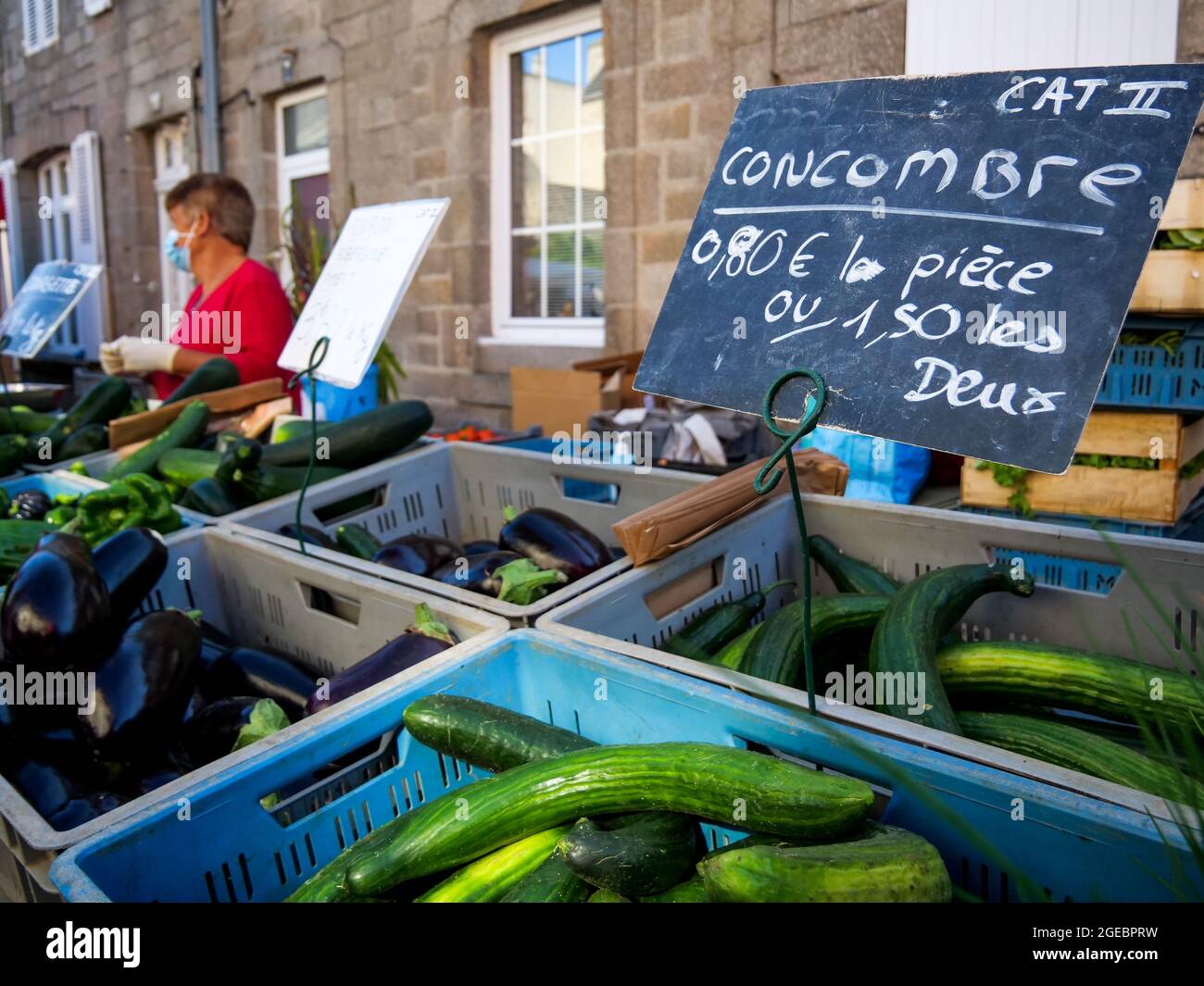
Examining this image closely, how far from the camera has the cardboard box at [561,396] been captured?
4.83 metres

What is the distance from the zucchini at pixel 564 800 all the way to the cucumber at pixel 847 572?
2.67 ft

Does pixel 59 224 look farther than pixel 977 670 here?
Yes

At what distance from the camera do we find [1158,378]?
3.01 metres

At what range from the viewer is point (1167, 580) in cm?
160

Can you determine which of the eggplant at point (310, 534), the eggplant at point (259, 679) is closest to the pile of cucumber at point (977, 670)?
the eggplant at point (259, 679)

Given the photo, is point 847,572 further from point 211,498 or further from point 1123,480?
point 1123,480

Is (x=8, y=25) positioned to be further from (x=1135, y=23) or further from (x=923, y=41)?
(x=1135, y=23)

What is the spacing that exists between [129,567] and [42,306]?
2.72 m

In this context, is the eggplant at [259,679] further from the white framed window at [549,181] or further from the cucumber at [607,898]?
the white framed window at [549,181]

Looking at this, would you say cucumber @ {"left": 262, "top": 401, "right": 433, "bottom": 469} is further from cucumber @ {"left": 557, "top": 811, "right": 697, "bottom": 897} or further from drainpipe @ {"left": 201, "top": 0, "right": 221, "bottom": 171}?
drainpipe @ {"left": 201, "top": 0, "right": 221, "bottom": 171}

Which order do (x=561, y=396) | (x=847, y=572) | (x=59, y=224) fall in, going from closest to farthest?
(x=847, y=572) < (x=561, y=396) < (x=59, y=224)

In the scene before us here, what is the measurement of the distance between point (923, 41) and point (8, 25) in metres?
14.5

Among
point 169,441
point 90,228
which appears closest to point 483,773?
point 169,441
